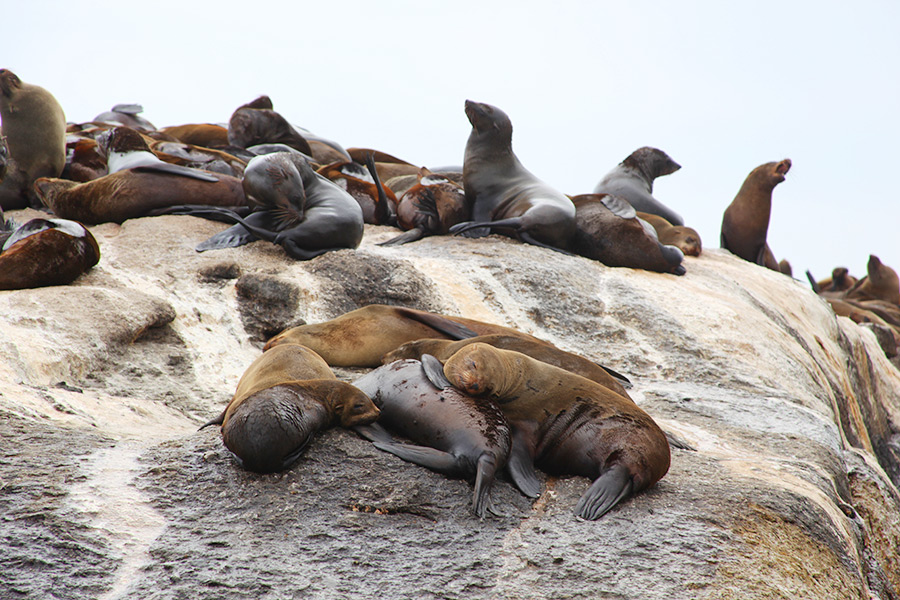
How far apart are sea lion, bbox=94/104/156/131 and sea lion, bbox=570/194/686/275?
392 inches

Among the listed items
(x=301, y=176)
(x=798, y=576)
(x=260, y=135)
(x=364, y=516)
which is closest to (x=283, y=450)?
(x=364, y=516)

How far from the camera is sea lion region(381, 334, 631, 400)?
380 cm

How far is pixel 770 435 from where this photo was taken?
13.1ft

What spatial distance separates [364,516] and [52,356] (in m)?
2.21

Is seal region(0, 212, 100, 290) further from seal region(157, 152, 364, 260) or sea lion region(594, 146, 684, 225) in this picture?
sea lion region(594, 146, 684, 225)

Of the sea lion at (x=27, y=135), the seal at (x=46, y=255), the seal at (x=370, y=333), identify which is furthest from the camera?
the sea lion at (x=27, y=135)

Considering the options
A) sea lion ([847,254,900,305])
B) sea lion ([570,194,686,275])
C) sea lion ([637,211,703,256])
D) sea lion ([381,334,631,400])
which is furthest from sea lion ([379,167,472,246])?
sea lion ([847,254,900,305])

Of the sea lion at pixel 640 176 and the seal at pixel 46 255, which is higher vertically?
the sea lion at pixel 640 176

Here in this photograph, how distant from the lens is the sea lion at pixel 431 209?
8.12 m

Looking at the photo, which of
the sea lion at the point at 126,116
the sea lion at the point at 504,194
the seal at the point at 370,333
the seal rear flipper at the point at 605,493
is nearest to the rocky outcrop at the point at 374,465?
the seal rear flipper at the point at 605,493

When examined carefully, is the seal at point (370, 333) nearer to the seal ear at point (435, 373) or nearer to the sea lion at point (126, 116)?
the seal ear at point (435, 373)

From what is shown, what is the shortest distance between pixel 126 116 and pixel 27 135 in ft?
22.6

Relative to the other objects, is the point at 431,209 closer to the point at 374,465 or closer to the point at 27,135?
the point at 27,135

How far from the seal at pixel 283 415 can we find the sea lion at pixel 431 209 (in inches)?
190
